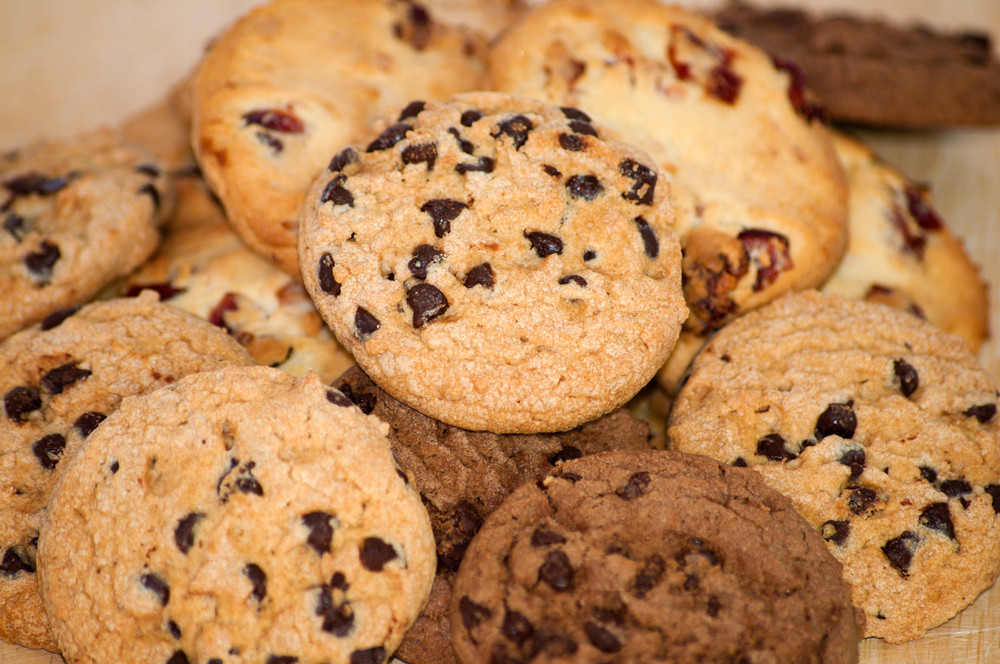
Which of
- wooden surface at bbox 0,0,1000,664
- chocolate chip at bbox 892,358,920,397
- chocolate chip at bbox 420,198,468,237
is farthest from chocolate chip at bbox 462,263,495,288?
wooden surface at bbox 0,0,1000,664

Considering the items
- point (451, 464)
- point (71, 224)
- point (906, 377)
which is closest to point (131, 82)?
point (71, 224)

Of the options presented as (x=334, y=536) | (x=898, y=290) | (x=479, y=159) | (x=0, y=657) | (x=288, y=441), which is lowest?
(x=0, y=657)

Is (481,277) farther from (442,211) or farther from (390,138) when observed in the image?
(390,138)

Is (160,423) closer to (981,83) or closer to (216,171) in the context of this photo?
(216,171)

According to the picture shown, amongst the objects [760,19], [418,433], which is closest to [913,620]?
[418,433]

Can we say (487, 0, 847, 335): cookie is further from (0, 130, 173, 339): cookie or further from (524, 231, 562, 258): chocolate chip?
(0, 130, 173, 339): cookie

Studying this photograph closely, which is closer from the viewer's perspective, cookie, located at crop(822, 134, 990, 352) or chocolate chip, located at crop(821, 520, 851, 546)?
chocolate chip, located at crop(821, 520, 851, 546)
